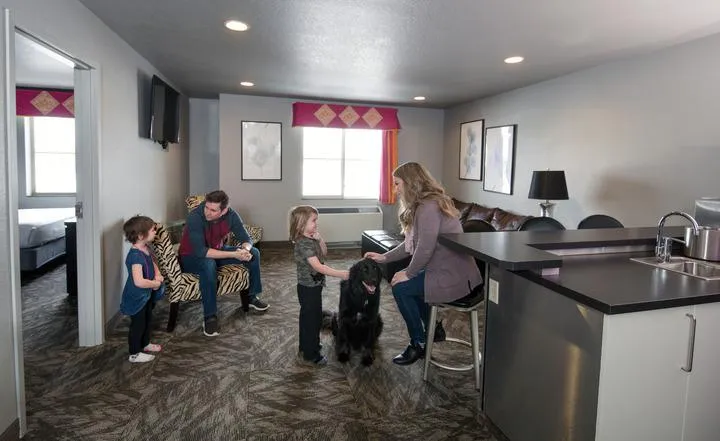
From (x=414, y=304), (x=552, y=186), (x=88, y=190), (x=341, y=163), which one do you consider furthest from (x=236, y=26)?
(x=341, y=163)

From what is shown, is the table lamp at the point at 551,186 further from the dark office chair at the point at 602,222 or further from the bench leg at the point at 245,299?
the bench leg at the point at 245,299

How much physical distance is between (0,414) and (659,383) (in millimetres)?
2706

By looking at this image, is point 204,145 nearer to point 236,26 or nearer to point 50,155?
point 50,155

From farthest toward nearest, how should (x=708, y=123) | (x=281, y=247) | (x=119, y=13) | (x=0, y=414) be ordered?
(x=281, y=247)
(x=708, y=123)
(x=119, y=13)
(x=0, y=414)

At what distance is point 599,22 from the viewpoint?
3033mm

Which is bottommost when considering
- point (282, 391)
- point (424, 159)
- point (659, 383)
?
point (282, 391)

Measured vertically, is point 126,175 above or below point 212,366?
above

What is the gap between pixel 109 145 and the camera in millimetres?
3295

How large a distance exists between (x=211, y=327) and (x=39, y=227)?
2.76 meters

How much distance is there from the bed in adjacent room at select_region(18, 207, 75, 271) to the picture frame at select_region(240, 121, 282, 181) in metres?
2.44

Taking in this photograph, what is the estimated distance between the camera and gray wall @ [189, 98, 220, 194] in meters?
7.03

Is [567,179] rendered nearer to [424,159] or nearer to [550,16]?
[550,16]

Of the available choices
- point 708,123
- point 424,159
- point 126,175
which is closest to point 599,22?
point 708,123

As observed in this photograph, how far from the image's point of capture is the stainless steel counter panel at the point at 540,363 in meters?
1.60
